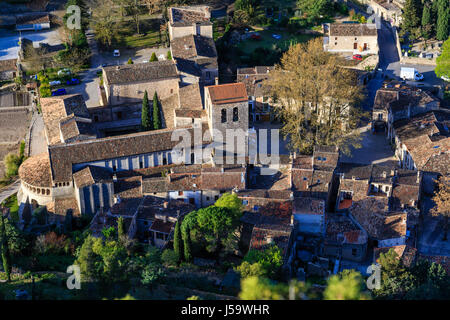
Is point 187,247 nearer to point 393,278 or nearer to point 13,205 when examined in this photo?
point 393,278

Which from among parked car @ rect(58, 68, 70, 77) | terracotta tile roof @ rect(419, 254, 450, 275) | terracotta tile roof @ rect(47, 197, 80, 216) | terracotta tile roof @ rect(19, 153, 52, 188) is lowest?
terracotta tile roof @ rect(419, 254, 450, 275)

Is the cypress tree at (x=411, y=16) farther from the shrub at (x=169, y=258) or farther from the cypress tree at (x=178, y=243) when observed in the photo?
the shrub at (x=169, y=258)

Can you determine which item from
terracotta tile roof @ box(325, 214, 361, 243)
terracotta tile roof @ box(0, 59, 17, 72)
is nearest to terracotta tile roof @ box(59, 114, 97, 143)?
terracotta tile roof @ box(0, 59, 17, 72)

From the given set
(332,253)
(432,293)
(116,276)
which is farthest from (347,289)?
(116,276)

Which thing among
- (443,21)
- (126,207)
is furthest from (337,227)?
(443,21)

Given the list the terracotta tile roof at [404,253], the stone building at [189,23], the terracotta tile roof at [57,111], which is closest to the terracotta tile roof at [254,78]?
the stone building at [189,23]

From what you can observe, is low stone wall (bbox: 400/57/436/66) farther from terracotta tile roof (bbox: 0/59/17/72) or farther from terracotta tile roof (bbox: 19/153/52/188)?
terracotta tile roof (bbox: 0/59/17/72)
